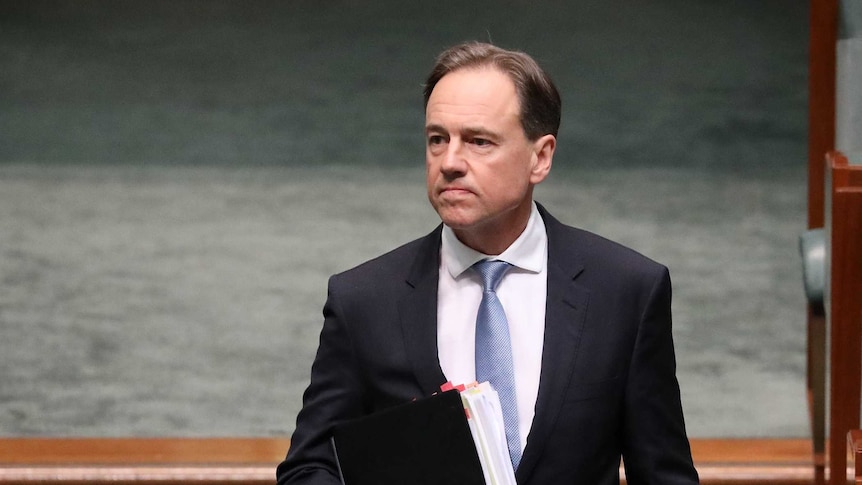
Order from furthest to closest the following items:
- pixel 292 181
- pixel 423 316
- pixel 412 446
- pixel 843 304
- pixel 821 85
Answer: pixel 292 181 → pixel 821 85 → pixel 843 304 → pixel 423 316 → pixel 412 446

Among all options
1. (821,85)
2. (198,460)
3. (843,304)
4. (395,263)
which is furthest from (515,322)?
(821,85)

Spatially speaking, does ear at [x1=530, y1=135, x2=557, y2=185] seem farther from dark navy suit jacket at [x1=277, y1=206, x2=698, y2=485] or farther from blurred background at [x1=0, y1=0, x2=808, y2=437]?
blurred background at [x1=0, y1=0, x2=808, y2=437]

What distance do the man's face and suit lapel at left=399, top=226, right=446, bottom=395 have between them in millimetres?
63

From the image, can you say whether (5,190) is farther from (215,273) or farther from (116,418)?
(116,418)

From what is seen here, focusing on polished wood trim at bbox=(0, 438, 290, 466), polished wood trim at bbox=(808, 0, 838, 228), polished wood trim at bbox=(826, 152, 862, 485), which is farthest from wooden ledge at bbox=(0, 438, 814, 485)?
polished wood trim at bbox=(808, 0, 838, 228)

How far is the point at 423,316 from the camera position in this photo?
1248 mm

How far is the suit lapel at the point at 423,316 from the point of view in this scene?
122 cm

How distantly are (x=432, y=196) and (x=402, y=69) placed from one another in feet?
7.12

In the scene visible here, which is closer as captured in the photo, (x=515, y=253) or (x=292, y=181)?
(x=515, y=253)

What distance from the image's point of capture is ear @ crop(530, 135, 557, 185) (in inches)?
49.7

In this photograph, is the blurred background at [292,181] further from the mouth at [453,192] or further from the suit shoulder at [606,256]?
the mouth at [453,192]

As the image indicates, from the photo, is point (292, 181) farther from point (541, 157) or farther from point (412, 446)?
point (412, 446)

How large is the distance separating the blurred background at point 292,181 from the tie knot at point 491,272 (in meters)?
1.07

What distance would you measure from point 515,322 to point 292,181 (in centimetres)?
185
